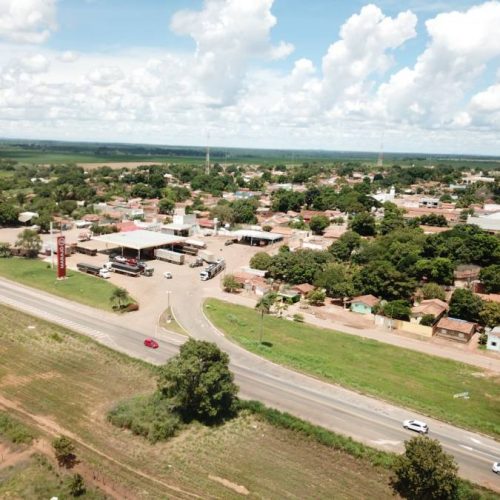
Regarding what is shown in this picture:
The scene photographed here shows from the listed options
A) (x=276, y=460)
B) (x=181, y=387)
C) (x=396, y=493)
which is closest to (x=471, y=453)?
(x=396, y=493)

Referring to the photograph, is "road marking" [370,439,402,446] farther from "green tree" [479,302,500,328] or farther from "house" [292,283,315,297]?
"house" [292,283,315,297]

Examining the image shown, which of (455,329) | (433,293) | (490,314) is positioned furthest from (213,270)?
(490,314)

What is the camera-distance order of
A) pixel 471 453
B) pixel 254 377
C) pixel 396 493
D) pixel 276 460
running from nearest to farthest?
1. pixel 396 493
2. pixel 276 460
3. pixel 471 453
4. pixel 254 377

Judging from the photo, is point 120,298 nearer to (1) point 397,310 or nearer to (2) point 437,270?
(1) point 397,310

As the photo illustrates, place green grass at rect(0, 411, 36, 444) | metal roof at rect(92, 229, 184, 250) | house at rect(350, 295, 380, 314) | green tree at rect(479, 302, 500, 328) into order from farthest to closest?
metal roof at rect(92, 229, 184, 250) → house at rect(350, 295, 380, 314) → green tree at rect(479, 302, 500, 328) → green grass at rect(0, 411, 36, 444)

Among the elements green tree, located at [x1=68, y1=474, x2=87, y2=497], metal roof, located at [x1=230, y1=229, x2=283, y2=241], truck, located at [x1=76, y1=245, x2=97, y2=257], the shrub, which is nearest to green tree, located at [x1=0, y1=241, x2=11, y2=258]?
truck, located at [x1=76, y1=245, x2=97, y2=257]

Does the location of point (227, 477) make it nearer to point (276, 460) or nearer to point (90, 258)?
point (276, 460)
